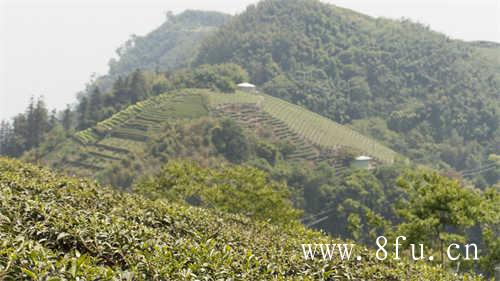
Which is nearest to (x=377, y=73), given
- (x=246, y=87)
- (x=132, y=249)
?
(x=246, y=87)

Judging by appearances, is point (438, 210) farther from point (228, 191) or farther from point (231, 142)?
point (231, 142)

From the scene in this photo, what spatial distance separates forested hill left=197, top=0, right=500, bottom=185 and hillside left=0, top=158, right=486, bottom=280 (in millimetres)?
65255

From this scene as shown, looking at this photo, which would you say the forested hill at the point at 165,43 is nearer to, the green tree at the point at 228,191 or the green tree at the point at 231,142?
the green tree at the point at 231,142

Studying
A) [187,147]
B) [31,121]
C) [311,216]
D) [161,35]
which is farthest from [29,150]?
[161,35]

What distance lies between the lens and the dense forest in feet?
21.0

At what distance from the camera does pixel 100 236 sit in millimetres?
4098

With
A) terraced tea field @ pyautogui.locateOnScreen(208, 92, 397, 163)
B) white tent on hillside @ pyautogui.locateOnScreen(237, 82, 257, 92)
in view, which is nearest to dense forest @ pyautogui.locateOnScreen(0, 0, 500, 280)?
terraced tea field @ pyautogui.locateOnScreen(208, 92, 397, 163)

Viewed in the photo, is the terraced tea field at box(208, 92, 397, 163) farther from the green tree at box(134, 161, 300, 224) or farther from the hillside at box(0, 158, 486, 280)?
the hillside at box(0, 158, 486, 280)

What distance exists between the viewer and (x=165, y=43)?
16175 centimetres

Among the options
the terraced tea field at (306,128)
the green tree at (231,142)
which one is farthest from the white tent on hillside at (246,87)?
the green tree at (231,142)

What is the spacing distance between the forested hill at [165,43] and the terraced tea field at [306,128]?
63.8 m

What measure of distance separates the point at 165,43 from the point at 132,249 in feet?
536

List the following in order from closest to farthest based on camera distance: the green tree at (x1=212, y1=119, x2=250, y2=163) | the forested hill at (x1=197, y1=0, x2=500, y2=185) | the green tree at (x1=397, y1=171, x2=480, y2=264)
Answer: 1. the green tree at (x1=397, y1=171, x2=480, y2=264)
2. the green tree at (x1=212, y1=119, x2=250, y2=163)
3. the forested hill at (x1=197, y1=0, x2=500, y2=185)

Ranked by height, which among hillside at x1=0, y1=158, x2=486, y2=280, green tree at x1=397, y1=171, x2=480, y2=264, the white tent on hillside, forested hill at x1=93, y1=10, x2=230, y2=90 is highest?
forested hill at x1=93, y1=10, x2=230, y2=90
